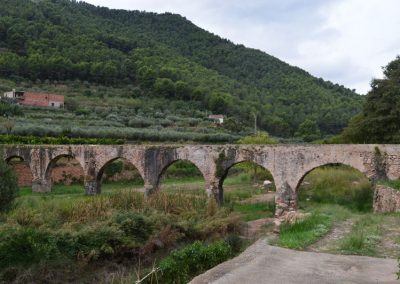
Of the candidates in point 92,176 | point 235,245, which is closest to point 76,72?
point 92,176

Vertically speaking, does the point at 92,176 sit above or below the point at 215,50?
below

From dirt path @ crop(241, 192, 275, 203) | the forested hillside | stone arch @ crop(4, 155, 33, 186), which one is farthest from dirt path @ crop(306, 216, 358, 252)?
the forested hillside

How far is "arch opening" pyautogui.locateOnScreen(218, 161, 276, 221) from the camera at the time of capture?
1850 centimetres

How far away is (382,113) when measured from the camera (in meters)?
26.4

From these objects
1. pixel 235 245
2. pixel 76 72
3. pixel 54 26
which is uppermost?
pixel 54 26

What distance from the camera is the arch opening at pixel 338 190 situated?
58.4 ft

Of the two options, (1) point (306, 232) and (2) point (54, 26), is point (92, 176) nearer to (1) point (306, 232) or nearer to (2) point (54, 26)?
(1) point (306, 232)

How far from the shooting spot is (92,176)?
22.7m

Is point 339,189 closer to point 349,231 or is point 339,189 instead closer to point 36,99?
point 349,231

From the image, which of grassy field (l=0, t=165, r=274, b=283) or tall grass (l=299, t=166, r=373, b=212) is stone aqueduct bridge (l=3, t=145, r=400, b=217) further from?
grassy field (l=0, t=165, r=274, b=283)

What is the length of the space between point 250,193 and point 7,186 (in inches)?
521

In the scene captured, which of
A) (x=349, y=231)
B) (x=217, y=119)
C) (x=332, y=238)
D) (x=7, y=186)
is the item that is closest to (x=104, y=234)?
(x=7, y=186)

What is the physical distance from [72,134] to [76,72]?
1153 inches

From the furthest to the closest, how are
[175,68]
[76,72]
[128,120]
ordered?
1. [175,68]
2. [76,72]
3. [128,120]
